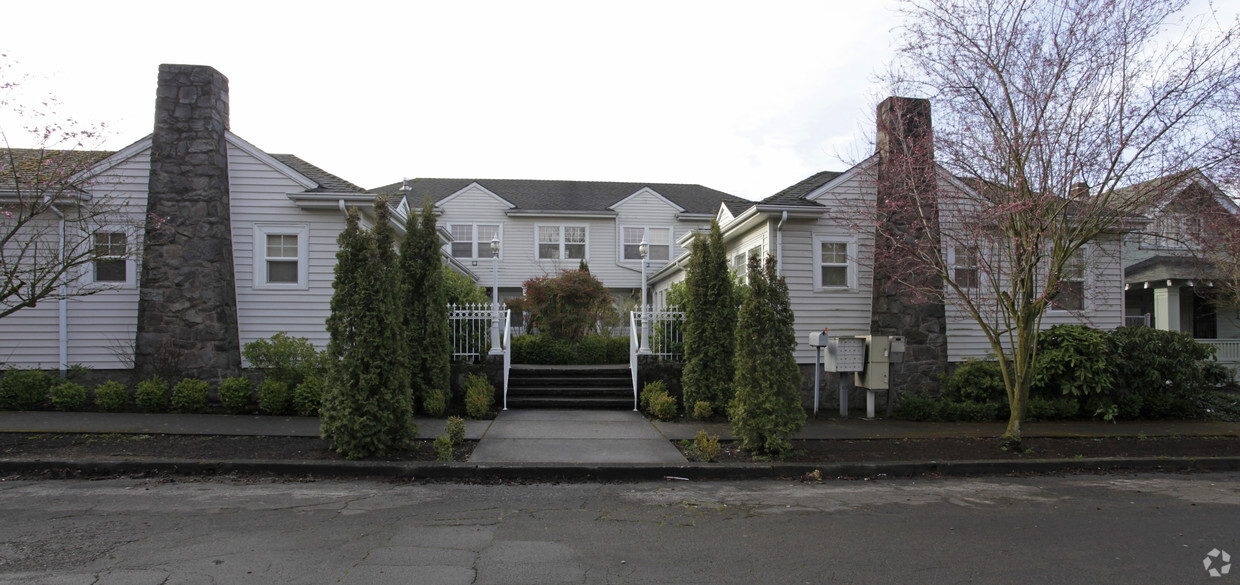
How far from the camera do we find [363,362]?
795cm

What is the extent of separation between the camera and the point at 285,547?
4953 millimetres

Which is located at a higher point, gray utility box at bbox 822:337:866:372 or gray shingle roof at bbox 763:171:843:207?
gray shingle roof at bbox 763:171:843:207

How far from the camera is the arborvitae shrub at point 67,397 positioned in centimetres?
1061

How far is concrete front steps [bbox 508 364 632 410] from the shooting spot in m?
11.8

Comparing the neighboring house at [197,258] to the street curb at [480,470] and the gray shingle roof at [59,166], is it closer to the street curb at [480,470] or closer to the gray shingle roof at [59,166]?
the gray shingle roof at [59,166]

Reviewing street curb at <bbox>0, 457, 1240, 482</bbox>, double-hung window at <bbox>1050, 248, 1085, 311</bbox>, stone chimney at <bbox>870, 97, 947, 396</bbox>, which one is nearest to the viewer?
street curb at <bbox>0, 457, 1240, 482</bbox>

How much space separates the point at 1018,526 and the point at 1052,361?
298 inches

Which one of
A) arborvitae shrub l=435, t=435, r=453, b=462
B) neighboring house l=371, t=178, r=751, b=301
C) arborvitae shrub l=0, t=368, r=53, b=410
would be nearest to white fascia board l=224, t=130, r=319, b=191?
arborvitae shrub l=0, t=368, r=53, b=410

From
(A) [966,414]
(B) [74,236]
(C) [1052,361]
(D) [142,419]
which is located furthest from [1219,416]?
(B) [74,236]

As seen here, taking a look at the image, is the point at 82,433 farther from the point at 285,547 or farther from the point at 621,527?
the point at 621,527

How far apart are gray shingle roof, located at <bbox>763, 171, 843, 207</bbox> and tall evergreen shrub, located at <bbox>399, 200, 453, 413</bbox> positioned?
6354 mm

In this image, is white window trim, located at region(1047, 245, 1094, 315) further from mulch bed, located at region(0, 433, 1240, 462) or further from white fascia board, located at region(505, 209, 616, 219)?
white fascia board, located at region(505, 209, 616, 219)

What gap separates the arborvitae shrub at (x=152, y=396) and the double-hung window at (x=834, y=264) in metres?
11.5

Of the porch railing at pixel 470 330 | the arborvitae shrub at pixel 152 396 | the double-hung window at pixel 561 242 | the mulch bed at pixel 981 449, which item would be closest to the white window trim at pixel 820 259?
the mulch bed at pixel 981 449
